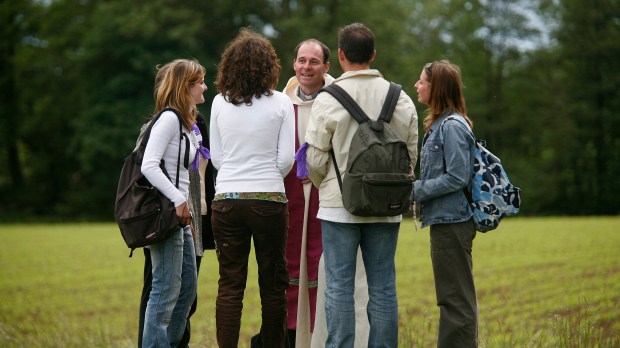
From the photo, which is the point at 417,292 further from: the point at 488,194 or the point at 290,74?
the point at 290,74

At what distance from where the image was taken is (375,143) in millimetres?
4426

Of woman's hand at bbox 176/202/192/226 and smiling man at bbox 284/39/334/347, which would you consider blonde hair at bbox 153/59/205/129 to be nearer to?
woman's hand at bbox 176/202/192/226

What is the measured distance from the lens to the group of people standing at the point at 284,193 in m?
4.59

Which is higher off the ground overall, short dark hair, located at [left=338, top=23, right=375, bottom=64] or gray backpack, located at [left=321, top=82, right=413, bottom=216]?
short dark hair, located at [left=338, top=23, right=375, bottom=64]

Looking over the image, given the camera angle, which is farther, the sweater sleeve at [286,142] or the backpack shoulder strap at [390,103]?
the sweater sleeve at [286,142]

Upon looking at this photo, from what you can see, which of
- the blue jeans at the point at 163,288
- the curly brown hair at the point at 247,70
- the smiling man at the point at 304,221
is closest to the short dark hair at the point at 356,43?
the curly brown hair at the point at 247,70

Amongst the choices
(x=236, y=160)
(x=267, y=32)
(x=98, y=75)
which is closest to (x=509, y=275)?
(x=236, y=160)

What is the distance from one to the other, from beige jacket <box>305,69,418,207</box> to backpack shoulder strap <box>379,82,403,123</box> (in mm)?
30

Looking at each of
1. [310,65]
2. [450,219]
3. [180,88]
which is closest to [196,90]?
[180,88]

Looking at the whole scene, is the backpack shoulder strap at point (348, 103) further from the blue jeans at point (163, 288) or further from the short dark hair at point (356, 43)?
the blue jeans at point (163, 288)

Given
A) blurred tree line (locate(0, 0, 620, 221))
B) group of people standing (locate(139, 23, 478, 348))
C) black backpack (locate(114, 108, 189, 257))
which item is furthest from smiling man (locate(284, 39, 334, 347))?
blurred tree line (locate(0, 0, 620, 221))

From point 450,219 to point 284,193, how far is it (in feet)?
3.31

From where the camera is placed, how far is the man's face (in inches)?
216

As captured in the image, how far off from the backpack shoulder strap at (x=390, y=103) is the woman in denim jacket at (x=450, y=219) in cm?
40
